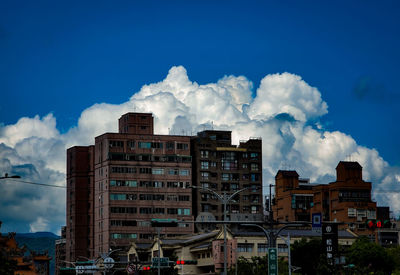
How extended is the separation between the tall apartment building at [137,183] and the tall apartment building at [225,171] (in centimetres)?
510

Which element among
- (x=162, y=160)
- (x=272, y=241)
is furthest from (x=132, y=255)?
(x=272, y=241)

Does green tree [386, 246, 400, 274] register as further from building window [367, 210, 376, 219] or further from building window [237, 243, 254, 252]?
building window [367, 210, 376, 219]

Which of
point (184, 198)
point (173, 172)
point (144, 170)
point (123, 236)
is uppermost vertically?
point (144, 170)

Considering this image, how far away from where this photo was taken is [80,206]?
199750 millimetres

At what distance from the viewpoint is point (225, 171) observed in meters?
196

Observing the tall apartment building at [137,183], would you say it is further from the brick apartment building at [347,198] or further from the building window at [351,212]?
the building window at [351,212]

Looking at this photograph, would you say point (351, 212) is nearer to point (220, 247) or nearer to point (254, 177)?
point (254, 177)

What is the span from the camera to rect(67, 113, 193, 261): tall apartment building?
7106 inches


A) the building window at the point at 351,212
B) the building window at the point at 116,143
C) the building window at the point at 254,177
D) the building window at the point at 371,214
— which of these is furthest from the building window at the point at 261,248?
the building window at the point at 254,177

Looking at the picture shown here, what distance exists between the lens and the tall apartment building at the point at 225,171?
19325 centimetres

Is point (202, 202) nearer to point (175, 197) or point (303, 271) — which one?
point (175, 197)

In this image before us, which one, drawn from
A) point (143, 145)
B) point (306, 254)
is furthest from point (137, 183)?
point (306, 254)

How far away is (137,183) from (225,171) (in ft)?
81.0

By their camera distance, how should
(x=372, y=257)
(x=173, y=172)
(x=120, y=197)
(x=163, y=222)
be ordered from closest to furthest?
(x=163, y=222) < (x=372, y=257) < (x=120, y=197) < (x=173, y=172)
